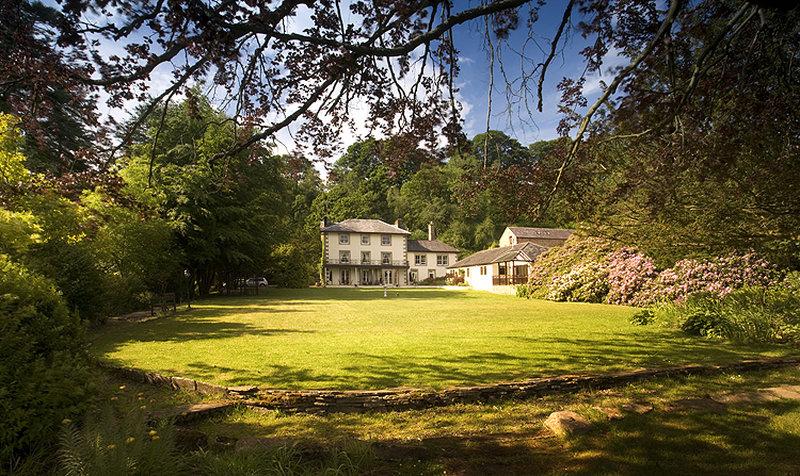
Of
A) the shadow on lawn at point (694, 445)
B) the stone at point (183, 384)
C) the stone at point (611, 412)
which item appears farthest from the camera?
the stone at point (183, 384)

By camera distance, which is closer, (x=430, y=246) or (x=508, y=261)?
(x=508, y=261)

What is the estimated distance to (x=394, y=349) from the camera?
929 centimetres

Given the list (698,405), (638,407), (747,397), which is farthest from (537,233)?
(638,407)

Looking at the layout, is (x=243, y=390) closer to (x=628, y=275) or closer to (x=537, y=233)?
(x=628, y=275)

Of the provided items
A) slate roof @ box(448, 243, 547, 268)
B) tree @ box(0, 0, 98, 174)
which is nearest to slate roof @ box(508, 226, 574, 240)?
slate roof @ box(448, 243, 547, 268)

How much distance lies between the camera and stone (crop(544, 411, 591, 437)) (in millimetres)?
4852

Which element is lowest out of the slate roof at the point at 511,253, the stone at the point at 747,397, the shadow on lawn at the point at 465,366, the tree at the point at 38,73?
the stone at the point at 747,397

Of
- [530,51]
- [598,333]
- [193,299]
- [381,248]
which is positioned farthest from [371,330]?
[381,248]

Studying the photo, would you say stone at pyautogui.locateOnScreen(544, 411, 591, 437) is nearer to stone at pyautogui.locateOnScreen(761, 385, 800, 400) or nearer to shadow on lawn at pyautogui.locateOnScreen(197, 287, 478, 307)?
stone at pyautogui.locateOnScreen(761, 385, 800, 400)

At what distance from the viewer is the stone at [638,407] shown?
5430mm

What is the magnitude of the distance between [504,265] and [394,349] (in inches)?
1258

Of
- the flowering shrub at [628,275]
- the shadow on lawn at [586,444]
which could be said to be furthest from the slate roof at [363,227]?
the shadow on lawn at [586,444]

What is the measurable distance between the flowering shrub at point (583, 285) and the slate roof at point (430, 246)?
37.3 meters

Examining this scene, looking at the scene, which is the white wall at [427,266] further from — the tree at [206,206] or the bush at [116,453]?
the bush at [116,453]
